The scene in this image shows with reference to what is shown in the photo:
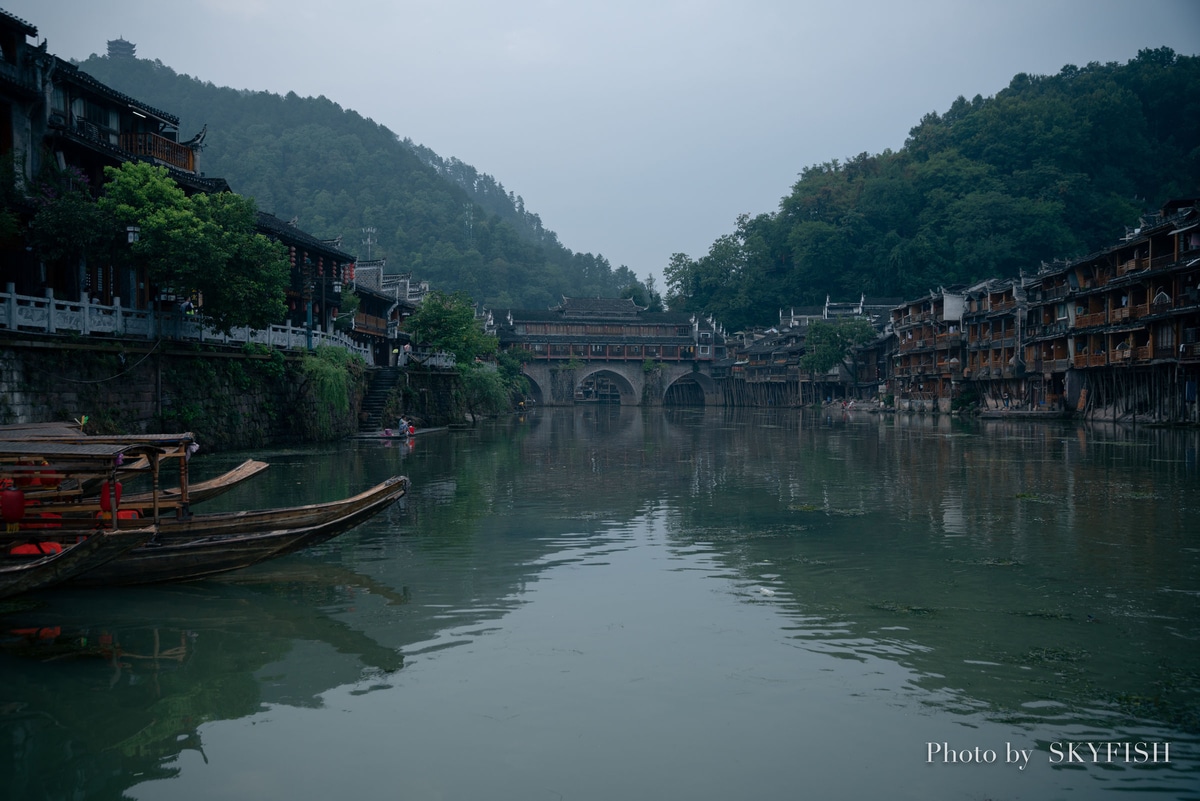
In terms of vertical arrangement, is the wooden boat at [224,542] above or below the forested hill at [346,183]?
below

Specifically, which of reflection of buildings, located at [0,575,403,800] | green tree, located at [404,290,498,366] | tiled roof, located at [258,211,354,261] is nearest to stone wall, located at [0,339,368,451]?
tiled roof, located at [258,211,354,261]

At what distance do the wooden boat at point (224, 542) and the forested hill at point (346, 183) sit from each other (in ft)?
352

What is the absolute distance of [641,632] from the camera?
951cm

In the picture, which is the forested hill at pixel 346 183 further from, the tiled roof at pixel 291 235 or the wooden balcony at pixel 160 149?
the wooden balcony at pixel 160 149

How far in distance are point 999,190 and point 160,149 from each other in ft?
276

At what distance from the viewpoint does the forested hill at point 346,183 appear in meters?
117

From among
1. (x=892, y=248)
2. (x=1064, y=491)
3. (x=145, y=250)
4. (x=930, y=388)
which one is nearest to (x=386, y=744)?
(x=1064, y=491)

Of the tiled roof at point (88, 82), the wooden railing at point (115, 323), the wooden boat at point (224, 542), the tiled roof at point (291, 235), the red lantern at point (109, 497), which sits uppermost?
the tiled roof at point (88, 82)

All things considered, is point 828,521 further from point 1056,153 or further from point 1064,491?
point 1056,153

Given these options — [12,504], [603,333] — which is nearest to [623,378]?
[603,333]

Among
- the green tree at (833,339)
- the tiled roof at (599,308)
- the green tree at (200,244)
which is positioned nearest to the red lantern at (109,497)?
the green tree at (200,244)

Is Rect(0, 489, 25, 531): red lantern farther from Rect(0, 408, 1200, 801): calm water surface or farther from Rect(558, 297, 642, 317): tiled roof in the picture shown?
Rect(558, 297, 642, 317): tiled roof

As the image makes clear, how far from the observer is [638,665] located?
333 inches

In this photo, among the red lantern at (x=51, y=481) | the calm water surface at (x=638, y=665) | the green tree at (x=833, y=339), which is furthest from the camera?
the green tree at (x=833, y=339)
